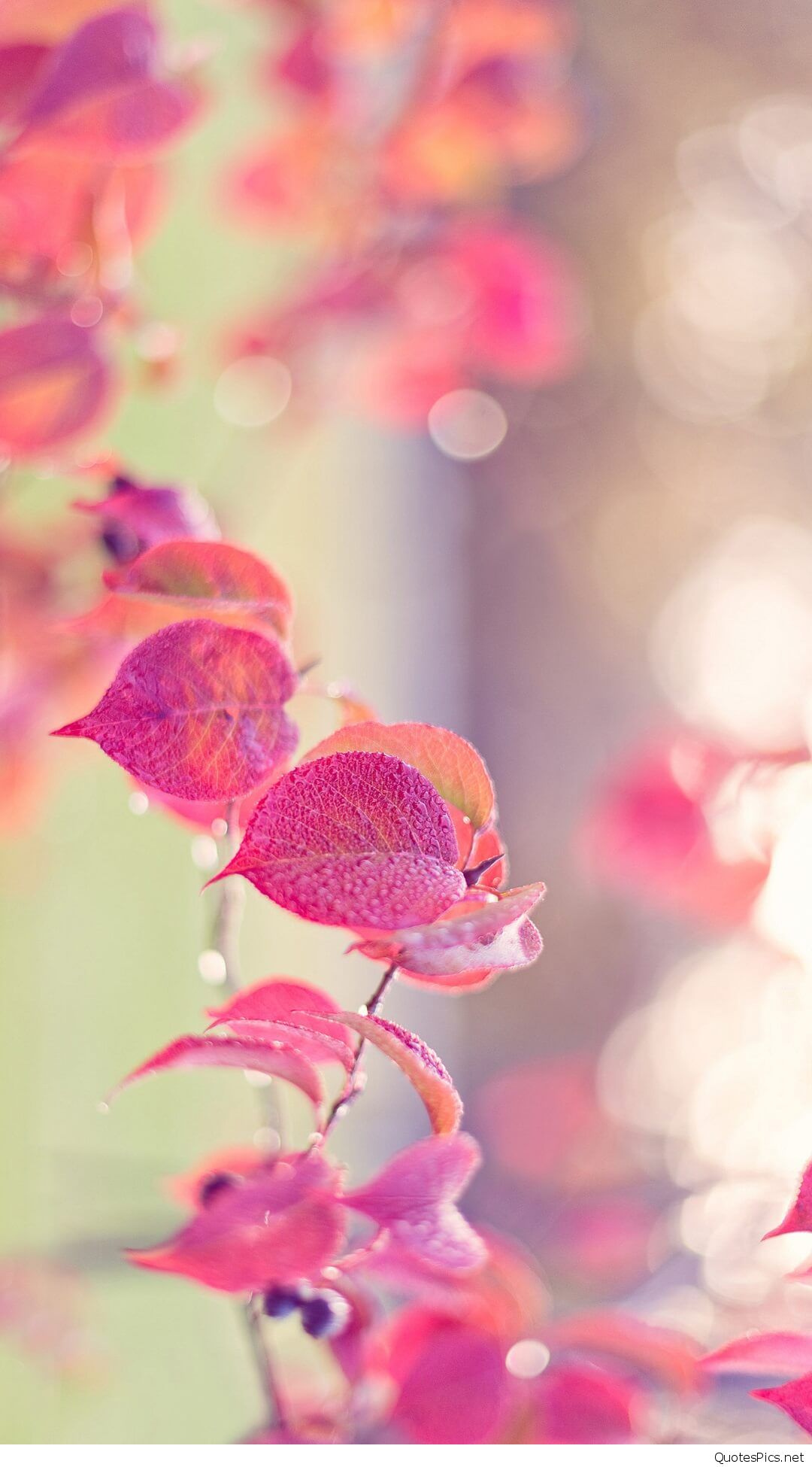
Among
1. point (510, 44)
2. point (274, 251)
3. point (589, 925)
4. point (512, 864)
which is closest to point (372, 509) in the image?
point (274, 251)

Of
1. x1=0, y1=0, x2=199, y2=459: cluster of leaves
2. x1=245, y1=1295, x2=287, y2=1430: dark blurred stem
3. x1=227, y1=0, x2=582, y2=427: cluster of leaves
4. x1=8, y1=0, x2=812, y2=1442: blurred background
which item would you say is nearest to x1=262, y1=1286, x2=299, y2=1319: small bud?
x1=245, y1=1295, x2=287, y2=1430: dark blurred stem

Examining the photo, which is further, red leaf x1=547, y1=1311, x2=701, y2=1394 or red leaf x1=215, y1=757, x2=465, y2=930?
red leaf x1=547, y1=1311, x2=701, y2=1394

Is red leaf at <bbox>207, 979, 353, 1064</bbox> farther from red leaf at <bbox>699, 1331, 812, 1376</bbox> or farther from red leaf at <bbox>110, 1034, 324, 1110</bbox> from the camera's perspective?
red leaf at <bbox>699, 1331, 812, 1376</bbox>

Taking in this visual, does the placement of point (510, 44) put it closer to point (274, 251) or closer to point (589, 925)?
point (274, 251)

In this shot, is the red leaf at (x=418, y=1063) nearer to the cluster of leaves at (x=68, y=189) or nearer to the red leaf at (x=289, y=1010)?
the red leaf at (x=289, y=1010)

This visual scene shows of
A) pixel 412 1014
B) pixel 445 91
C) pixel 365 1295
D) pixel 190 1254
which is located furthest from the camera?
pixel 412 1014

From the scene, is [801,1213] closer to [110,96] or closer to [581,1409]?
[581,1409]
